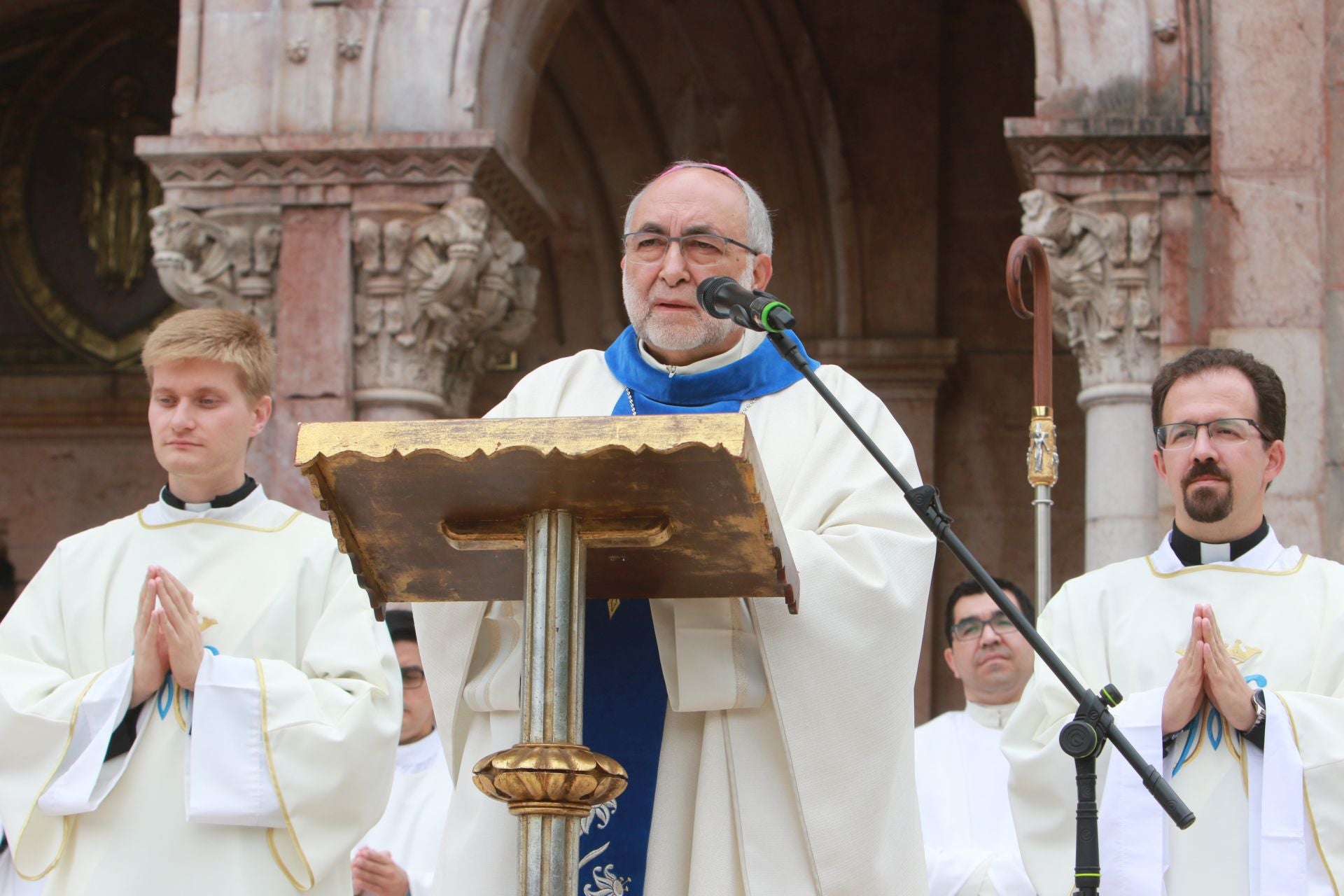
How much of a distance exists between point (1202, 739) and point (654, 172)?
7.17 m

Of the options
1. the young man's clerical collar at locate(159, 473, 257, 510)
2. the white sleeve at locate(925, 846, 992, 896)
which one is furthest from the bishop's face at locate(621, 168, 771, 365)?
the white sleeve at locate(925, 846, 992, 896)

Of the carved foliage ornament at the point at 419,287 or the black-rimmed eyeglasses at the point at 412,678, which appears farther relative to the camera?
the carved foliage ornament at the point at 419,287

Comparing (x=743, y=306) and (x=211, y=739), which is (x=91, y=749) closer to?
(x=211, y=739)

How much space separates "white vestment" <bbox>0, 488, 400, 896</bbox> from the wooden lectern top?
1.05 meters

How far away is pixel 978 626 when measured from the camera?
244 inches

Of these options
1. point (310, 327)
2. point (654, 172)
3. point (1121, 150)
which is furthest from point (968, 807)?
point (654, 172)

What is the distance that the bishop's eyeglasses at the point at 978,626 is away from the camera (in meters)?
6.14

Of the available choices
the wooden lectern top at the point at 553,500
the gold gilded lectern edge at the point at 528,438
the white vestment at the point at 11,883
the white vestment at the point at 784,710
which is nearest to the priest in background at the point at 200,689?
the white vestment at the point at 11,883

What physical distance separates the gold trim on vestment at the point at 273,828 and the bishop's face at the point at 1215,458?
2001 millimetres

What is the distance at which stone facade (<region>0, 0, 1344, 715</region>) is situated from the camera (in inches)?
264

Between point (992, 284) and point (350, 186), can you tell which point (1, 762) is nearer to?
point (350, 186)

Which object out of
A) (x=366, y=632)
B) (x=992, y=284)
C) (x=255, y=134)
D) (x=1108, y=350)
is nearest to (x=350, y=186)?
(x=255, y=134)

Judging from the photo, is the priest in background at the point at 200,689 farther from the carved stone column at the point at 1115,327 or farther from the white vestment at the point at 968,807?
the carved stone column at the point at 1115,327

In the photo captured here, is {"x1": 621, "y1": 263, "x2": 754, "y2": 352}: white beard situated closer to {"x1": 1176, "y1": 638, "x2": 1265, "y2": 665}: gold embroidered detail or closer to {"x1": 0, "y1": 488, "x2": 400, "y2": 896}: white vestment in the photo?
{"x1": 0, "y1": 488, "x2": 400, "y2": 896}: white vestment
